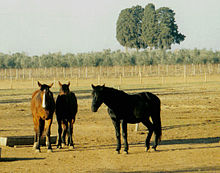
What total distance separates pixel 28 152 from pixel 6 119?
10058 mm

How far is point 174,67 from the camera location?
3329 inches

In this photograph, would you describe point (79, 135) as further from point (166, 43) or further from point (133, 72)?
point (166, 43)

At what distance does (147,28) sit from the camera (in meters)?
116

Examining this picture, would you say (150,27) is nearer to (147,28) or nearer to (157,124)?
(147,28)

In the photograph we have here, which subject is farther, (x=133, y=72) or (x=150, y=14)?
(x=150, y=14)

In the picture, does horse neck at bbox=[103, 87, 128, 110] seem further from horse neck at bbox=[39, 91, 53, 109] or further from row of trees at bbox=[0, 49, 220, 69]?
row of trees at bbox=[0, 49, 220, 69]

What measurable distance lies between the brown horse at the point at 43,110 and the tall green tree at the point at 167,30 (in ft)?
328

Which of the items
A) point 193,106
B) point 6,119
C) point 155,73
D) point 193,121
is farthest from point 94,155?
point 155,73

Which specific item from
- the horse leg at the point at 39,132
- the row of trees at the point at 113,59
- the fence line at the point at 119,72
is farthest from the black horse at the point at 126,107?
the row of trees at the point at 113,59

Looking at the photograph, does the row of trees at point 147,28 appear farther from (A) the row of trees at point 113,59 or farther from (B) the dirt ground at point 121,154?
(B) the dirt ground at point 121,154

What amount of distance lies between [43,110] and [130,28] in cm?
10723

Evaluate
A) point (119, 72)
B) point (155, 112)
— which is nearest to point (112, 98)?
point (155, 112)

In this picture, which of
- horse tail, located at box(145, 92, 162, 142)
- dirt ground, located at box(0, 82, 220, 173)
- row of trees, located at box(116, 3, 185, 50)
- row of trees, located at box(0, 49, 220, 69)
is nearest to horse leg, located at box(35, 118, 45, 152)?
dirt ground, located at box(0, 82, 220, 173)

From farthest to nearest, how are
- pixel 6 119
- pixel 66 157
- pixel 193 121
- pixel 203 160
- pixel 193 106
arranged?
pixel 193 106, pixel 6 119, pixel 193 121, pixel 66 157, pixel 203 160
